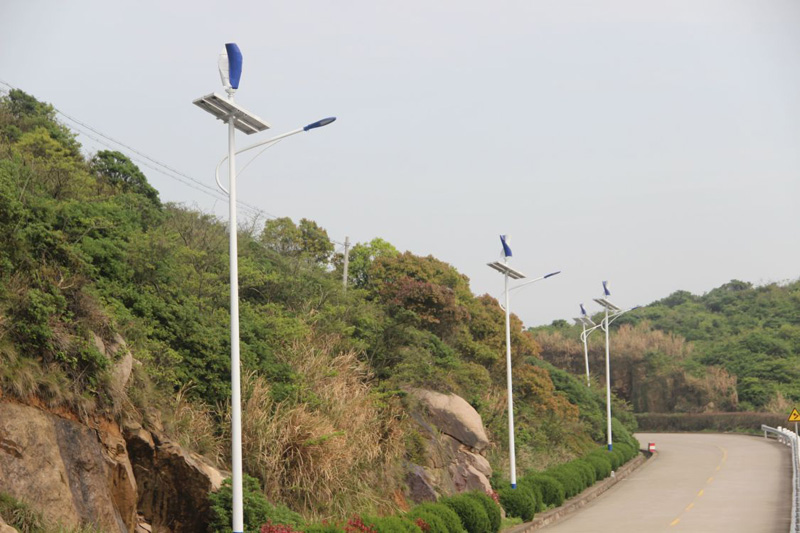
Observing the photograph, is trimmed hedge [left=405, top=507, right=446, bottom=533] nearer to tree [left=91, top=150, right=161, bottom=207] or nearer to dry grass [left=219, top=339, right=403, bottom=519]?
dry grass [left=219, top=339, right=403, bottom=519]

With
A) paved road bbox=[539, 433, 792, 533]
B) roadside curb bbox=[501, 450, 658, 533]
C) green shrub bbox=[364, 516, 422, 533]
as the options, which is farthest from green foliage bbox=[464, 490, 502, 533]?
green shrub bbox=[364, 516, 422, 533]

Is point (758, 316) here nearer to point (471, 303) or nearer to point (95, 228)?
point (471, 303)

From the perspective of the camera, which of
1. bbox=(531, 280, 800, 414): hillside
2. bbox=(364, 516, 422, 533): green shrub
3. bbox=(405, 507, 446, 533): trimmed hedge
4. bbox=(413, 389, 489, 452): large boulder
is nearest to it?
bbox=(364, 516, 422, 533): green shrub

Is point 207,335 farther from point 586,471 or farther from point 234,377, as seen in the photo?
point 586,471

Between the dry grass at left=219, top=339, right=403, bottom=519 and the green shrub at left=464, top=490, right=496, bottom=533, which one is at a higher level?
the dry grass at left=219, top=339, right=403, bottom=519

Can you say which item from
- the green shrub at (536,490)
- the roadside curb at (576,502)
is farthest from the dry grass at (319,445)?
the green shrub at (536,490)

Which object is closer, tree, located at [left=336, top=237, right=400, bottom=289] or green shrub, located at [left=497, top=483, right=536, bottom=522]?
green shrub, located at [left=497, top=483, right=536, bottom=522]

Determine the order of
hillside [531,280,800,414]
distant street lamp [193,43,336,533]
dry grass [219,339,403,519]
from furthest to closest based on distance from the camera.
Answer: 1. hillside [531,280,800,414]
2. dry grass [219,339,403,519]
3. distant street lamp [193,43,336,533]

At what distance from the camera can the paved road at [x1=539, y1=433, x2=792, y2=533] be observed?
825 inches

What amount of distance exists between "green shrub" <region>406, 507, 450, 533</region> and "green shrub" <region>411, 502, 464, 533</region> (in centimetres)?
18

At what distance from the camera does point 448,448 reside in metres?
23.2

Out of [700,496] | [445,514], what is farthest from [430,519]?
[700,496]

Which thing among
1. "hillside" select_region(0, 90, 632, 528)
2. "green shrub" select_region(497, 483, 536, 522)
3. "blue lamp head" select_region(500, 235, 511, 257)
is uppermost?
"blue lamp head" select_region(500, 235, 511, 257)

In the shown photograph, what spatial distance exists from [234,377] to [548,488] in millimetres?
15060
